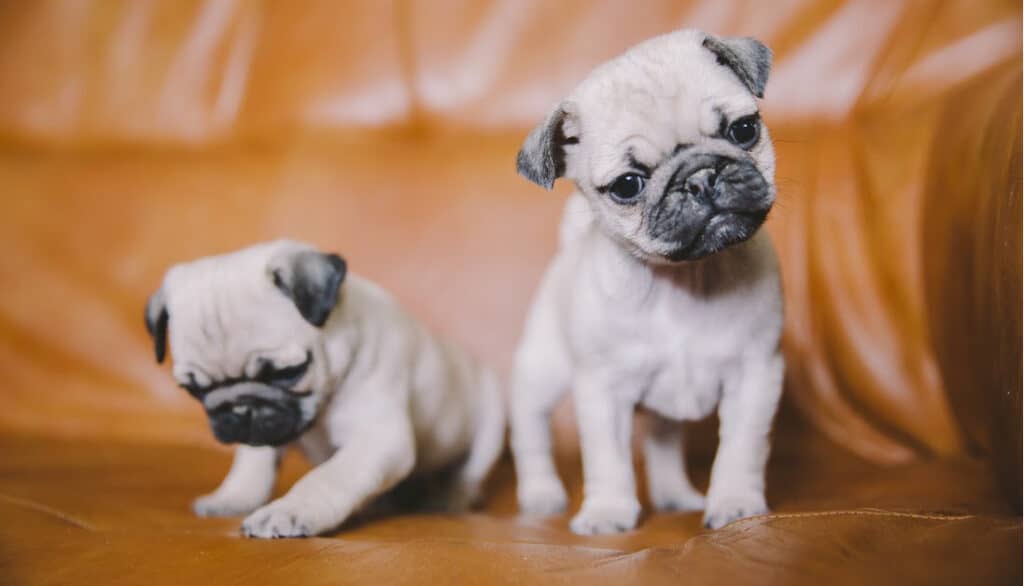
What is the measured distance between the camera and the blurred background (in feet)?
8.58

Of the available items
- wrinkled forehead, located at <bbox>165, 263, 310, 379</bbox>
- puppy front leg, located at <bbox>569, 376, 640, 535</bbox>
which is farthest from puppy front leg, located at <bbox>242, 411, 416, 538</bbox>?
→ puppy front leg, located at <bbox>569, 376, 640, 535</bbox>

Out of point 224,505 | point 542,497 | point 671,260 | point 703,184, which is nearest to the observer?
point 703,184

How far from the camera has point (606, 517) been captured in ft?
6.64

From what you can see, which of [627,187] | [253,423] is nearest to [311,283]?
[253,423]

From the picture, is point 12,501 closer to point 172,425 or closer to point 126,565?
point 126,565

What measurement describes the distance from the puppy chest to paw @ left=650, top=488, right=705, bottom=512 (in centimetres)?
24

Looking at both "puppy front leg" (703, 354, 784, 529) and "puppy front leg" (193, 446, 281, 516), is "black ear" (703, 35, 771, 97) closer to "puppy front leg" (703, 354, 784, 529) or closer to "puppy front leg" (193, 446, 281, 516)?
"puppy front leg" (703, 354, 784, 529)

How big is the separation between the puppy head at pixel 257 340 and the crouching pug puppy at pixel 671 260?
1.68ft

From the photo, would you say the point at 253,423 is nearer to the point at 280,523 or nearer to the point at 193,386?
the point at 193,386

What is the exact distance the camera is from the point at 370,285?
8.31 feet

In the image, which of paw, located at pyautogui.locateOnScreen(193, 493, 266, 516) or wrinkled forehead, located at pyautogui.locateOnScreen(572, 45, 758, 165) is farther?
paw, located at pyautogui.locateOnScreen(193, 493, 266, 516)

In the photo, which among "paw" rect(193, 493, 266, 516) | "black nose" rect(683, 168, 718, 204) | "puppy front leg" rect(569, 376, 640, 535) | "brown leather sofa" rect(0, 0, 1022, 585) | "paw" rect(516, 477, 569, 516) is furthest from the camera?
"paw" rect(516, 477, 569, 516)

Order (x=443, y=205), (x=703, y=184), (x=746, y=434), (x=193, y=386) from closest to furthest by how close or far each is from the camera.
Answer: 1. (x=703, y=184)
2. (x=746, y=434)
3. (x=193, y=386)
4. (x=443, y=205)

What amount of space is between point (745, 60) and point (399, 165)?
136cm
